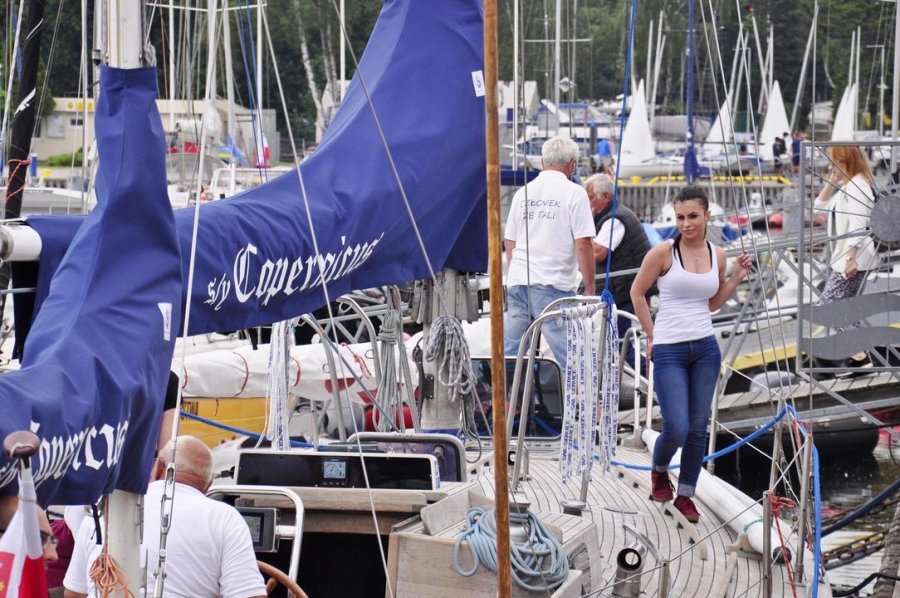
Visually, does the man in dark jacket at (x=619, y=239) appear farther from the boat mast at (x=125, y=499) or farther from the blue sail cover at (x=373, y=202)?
the boat mast at (x=125, y=499)

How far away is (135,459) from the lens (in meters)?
3.01

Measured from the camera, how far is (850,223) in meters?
8.05

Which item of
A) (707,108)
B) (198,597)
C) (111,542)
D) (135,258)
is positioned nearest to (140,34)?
(135,258)

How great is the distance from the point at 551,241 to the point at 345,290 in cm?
280

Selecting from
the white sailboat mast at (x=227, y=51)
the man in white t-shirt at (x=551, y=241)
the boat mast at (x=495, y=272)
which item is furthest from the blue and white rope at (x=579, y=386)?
the boat mast at (x=495, y=272)

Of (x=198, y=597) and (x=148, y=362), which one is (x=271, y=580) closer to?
(x=198, y=597)

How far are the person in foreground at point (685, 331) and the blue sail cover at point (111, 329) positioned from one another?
302 cm

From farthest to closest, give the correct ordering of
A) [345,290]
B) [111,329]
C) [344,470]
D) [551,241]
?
[551,241] < [344,470] < [345,290] < [111,329]

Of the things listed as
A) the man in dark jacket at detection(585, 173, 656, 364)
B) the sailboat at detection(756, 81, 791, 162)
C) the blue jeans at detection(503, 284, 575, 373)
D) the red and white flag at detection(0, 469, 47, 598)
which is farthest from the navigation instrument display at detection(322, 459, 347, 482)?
the sailboat at detection(756, 81, 791, 162)

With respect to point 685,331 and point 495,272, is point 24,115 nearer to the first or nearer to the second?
point 685,331

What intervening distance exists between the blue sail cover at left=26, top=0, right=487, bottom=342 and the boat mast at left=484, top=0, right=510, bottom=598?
2.92 ft

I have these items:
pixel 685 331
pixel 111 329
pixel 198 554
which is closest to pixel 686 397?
pixel 685 331

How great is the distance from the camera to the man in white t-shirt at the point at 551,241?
708cm

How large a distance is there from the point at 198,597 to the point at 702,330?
2805 millimetres
